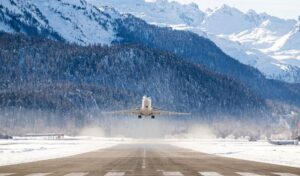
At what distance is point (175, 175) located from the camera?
1925 inches

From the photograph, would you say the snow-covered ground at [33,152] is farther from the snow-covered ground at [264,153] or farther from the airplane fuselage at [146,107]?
the snow-covered ground at [264,153]

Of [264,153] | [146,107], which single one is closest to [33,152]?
[146,107]

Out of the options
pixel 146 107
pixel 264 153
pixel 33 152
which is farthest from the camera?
pixel 146 107

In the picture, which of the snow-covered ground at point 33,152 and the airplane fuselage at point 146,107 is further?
the airplane fuselage at point 146,107

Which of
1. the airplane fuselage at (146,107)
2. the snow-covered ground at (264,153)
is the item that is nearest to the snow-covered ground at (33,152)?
the airplane fuselage at (146,107)

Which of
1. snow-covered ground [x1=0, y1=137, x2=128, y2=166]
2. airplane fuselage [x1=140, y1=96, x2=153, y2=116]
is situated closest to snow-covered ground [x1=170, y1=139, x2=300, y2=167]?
airplane fuselage [x1=140, y1=96, x2=153, y2=116]

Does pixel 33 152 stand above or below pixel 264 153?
above

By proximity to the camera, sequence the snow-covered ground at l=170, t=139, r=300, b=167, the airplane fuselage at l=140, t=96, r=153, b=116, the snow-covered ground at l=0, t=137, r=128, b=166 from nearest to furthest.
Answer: the snow-covered ground at l=170, t=139, r=300, b=167
the snow-covered ground at l=0, t=137, r=128, b=166
the airplane fuselage at l=140, t=96, r=153, b=116

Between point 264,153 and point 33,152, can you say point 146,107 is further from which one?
point 264,153

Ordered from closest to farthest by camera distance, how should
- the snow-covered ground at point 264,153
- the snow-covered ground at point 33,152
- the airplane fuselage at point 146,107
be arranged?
the snow-covered ground at point 264,153 → the snow-covered ground at point 33,152 → the airplane fuselage at point 146,107

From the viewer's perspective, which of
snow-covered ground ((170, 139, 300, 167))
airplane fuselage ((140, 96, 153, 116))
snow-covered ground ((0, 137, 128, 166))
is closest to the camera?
snow-covered ground ((170, 139, 300, 167))

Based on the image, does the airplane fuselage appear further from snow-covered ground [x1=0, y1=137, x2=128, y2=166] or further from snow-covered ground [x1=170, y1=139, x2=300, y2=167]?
snow-covered ground [x1=0, y1=137, x2=128, y2=166]

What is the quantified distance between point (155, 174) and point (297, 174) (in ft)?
35.9

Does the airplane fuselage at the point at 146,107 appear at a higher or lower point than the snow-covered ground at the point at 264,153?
higher
